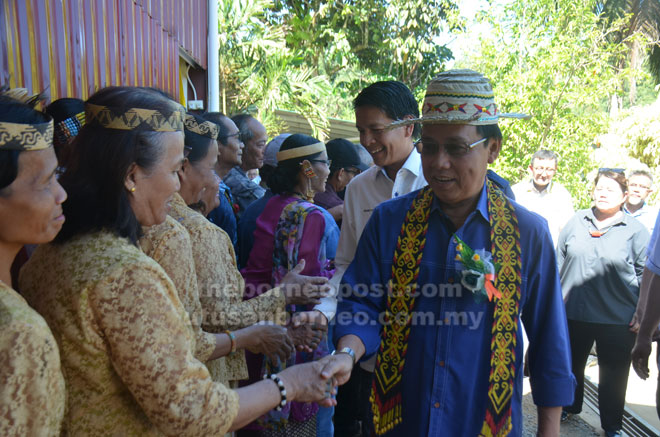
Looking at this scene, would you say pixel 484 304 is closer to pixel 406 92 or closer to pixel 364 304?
pixel 364 304

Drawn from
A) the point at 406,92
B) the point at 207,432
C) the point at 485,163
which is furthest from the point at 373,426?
the point at 406,92

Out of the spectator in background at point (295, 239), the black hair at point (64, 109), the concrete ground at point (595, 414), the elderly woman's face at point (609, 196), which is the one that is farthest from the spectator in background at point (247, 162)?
the concrete ground at point (595, 414)

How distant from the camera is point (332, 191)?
520 centimetres

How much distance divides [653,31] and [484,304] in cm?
3223

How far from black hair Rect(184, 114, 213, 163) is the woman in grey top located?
12.1 feet

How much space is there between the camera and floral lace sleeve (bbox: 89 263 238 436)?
141 centimetres

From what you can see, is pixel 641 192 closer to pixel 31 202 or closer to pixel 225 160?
pixel 225 160

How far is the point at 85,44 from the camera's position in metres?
3.50

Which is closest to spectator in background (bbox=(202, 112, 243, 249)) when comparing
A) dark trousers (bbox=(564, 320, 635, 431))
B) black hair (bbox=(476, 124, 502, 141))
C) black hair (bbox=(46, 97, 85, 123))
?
black hair (bbox=(46, 97, 85, 123))

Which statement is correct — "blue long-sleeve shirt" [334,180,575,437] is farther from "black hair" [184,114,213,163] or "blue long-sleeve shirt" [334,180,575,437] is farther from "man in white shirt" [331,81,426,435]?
"black hair" [184,114,213,163]

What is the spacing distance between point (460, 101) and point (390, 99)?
1.22m

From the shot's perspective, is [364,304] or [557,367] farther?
[364,304]

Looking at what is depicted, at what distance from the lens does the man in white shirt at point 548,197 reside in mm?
5934

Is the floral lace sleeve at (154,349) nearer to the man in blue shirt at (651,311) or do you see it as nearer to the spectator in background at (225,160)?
the spectator in background at (225,160)
